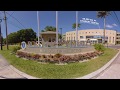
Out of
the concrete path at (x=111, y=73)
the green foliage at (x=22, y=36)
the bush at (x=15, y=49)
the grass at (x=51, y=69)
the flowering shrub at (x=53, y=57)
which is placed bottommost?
the concrete path at (x=111, y=73)

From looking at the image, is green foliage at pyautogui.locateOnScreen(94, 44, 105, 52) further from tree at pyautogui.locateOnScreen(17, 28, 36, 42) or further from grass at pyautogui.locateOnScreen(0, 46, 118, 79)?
tree at pyautogui.locateOnScreen(17, 28, 36, 42)

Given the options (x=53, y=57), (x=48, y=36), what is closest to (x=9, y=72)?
(x=53, y=57)

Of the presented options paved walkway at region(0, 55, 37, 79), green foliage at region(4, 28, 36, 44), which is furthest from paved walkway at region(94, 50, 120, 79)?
green foliage at region(4, 28, 36, 44)

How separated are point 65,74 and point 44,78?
0.76m

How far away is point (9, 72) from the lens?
16.4 feet

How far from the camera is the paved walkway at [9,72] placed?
4.67 meters

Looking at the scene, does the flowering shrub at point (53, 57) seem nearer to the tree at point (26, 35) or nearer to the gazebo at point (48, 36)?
the tree at point (26, 35)

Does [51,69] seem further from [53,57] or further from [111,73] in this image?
[111,73]

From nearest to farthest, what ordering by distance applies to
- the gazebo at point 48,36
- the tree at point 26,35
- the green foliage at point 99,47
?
the tree at point 26,35 < the gazebo at point 48,36 < the green foliage at point 99,47

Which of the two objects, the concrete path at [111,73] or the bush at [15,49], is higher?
the bush at [15,49]

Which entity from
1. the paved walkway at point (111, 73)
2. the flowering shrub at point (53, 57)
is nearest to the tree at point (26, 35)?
the flowering shrub at point (53, 57)
